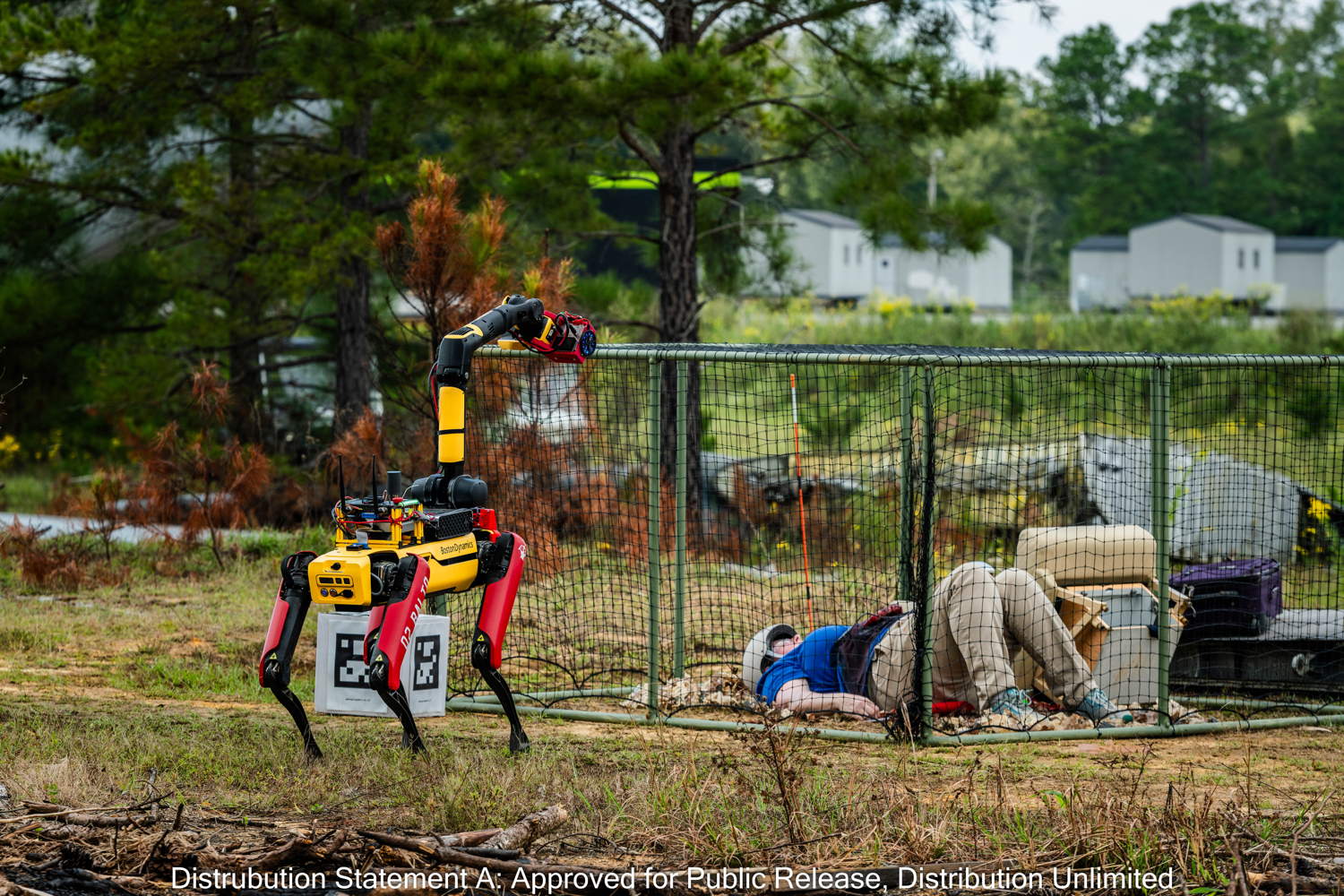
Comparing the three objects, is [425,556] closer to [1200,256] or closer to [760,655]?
[760,655]

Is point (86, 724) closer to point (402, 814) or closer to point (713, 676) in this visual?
point (402, 814)

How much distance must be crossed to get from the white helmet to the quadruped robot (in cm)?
178

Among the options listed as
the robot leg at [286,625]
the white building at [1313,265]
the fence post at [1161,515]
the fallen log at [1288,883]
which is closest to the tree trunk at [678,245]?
the fence post at [1161,515]

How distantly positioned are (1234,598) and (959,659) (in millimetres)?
1900

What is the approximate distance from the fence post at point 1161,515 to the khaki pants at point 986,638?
388 mm

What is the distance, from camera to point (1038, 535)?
27.5ft

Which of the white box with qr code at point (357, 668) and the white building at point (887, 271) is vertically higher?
the white building at point (887, 271)

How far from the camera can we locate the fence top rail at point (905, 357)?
7.22 m

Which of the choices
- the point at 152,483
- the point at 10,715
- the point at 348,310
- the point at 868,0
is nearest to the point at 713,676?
the point at 10,715

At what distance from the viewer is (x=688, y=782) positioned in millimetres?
5957

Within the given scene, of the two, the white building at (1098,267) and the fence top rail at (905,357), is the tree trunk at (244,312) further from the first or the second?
the white building at (1098,267)

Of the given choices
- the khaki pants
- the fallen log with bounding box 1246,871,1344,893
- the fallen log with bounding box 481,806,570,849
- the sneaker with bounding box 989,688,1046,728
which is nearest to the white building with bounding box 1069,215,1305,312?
the khaki pants

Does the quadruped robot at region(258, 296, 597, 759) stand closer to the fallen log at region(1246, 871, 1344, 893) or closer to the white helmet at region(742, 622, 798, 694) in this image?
the white helmet at region(742, 622, 798, 694)

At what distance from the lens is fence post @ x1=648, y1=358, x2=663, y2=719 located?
305 inches
